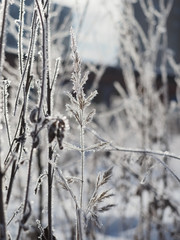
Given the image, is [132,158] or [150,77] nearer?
[132,158]

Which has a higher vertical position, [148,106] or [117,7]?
[117,7]

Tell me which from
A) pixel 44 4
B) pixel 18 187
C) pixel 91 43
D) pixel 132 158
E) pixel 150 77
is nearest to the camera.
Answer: pixel 44 4

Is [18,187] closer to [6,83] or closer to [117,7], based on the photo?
[117,7]

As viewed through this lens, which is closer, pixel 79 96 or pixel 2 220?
pixel 2 220

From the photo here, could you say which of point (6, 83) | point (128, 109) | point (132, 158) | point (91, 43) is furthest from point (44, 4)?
point (91, 43)

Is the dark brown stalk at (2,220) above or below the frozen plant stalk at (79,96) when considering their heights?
below

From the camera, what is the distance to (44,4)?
31.1 inches

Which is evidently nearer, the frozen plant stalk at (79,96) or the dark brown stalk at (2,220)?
the dark brown stalk at (2,220)

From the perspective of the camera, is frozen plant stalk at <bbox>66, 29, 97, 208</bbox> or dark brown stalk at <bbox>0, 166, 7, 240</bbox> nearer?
dark brown stalk at <bbox>0, 166, 7, 240</bbox>

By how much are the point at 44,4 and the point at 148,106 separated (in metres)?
2.38

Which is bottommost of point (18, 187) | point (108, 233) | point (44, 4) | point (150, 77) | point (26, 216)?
point (108, 233)

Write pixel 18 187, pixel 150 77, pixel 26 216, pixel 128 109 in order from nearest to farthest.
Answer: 1. pixel 26 216
2. pixel 150 77
3. pixel 128 109
4. pixel 18 187

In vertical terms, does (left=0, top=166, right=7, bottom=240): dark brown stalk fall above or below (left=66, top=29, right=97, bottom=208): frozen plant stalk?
below

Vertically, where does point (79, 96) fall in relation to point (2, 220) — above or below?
above
